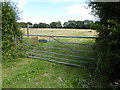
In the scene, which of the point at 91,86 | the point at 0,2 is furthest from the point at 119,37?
the point at 0,2

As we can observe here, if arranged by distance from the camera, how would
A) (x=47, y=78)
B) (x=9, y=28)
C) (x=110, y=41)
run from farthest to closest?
(x=9, y=28) → (x=47, y=78) → (x=110, y=41)

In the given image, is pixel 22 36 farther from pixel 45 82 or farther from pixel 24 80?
pixel 45 82

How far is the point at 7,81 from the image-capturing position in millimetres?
2434

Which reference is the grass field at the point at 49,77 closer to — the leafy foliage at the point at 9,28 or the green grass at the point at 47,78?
the green grass at the point at 47,78

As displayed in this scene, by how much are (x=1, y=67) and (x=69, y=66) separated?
2419 mm

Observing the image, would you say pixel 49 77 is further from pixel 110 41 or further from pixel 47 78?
pixel 110 41

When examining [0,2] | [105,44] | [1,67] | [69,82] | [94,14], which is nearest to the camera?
[105,44]

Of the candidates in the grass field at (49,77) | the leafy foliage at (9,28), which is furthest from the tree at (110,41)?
the leafy foliage at (9,28)

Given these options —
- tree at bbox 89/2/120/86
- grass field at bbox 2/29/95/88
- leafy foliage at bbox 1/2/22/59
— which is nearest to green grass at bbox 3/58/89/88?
grass field at bbox 2/29/95/88

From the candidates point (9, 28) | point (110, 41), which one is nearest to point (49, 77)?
point (110, 41)

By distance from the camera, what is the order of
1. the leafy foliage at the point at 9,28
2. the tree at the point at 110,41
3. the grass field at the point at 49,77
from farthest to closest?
the leafy foliage at the point at 9,28
the grass field at the point at 49,77
the tree at the point at 110,41

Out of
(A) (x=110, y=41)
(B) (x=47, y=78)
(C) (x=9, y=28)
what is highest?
(C) (x=9, y=28)

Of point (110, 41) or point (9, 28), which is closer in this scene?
point (110, 41)

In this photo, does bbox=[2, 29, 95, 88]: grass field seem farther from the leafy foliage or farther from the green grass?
the leafy foliage
